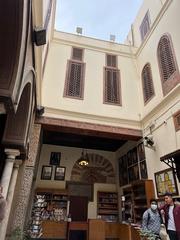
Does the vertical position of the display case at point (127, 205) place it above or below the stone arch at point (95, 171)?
below

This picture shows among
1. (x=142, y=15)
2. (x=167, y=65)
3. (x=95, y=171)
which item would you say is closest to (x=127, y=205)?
(x=95, y=171)

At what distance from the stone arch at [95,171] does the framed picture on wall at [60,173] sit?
42 cm

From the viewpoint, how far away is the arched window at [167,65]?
5.46m

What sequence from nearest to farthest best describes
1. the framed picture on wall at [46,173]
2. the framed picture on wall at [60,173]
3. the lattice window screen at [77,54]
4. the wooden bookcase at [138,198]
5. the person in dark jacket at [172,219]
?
1. the person in dark jacket at [172,219]
2. the wooden bookcase at [138,198]
3. the lattice window screen at [77,54]
4. the framed picture on wall at [46,173]
5. the framed picture on wall at [60,173]

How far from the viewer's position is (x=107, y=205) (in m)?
8.56

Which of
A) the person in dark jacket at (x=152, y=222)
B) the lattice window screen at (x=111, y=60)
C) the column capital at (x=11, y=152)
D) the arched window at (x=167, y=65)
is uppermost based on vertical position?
the lattice window screen at (x=111, y=60)

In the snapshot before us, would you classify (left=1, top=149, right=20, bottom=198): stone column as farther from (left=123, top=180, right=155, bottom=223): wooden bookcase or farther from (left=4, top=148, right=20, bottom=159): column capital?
(left=123, top=180, right=155, bottom=223): wooden bookcase

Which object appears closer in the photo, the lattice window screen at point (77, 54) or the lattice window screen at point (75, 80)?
the lattice window screen at point (75, 80)

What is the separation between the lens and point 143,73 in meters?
7.50

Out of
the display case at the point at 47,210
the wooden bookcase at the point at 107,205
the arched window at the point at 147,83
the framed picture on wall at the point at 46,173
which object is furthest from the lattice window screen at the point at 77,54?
the wooden bookcase at the point at 107,205

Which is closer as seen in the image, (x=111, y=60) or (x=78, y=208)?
(x=111, y=60)

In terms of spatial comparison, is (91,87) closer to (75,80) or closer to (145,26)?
(75,80)

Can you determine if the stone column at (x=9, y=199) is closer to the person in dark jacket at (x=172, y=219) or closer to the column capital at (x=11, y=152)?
the column capital at (x=11, y=152)

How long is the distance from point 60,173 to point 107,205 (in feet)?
8.29
